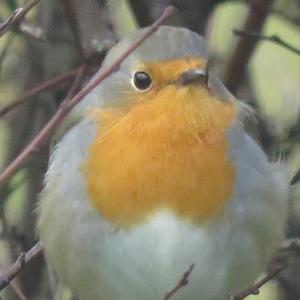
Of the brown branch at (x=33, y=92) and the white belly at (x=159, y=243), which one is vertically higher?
the brown branch at (x=33, y=92)

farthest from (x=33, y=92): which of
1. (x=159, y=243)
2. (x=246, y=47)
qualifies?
(x=246, y=47)

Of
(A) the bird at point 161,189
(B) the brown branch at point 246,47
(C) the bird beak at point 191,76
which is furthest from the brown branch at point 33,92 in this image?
(B) the brown branch at point 246,47

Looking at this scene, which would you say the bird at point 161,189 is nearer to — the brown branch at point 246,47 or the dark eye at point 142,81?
the dark eye at point 142,81

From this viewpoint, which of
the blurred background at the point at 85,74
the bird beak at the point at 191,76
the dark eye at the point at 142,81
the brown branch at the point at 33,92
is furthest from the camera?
the blurred background at the point at 85,74

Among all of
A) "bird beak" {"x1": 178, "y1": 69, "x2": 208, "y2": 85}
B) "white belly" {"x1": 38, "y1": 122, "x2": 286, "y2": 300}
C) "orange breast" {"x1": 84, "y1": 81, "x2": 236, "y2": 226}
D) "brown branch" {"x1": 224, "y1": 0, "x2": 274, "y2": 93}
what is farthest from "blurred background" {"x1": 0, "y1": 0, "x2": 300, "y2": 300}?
"bird beak" {"x1": 178, "y1": 69, "x2": 208, "y2": 85}

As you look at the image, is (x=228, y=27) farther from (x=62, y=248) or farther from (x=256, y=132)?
(x=62, y=248)

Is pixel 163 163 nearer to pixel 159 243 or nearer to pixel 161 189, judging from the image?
pixel 161 189

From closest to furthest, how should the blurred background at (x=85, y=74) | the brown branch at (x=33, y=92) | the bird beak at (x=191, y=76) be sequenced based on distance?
the brown branch at (x=33, y=92)
the bird beak at (x=191, y=76)
the blurred background at (x=85, y=74)
